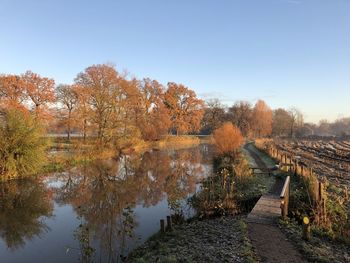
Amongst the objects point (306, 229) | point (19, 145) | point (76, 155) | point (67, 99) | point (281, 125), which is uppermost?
point (67, 99)

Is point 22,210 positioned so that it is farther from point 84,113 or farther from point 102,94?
point 102,94

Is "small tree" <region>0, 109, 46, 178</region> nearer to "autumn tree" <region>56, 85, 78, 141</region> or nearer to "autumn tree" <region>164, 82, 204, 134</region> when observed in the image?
"autumn tree" <region>56, 85, 78, 141</region>

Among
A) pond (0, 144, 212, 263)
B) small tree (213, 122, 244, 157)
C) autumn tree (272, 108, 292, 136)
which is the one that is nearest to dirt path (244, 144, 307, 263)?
pond (0, 144, 212, 263)

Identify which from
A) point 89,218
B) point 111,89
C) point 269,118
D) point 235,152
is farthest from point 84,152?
point 269,118

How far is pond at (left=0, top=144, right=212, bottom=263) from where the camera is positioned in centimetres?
871

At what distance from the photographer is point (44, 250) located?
8.91m

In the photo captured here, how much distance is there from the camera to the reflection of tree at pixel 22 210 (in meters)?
10.1

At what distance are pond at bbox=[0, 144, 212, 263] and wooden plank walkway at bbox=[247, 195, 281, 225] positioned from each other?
2.67 meters

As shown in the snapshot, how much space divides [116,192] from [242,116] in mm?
63799

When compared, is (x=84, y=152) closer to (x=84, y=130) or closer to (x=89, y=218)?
(x=84, y=130)

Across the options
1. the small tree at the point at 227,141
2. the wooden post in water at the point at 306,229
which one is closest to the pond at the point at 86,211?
the wooden post in water at the point at 306,229

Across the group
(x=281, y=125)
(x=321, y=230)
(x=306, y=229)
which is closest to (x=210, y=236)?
(x=306, y=229)

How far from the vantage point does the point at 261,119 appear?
70750mm

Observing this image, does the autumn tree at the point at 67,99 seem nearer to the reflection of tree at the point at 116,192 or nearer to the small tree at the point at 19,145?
the reflection of tree at the point at 116,192
